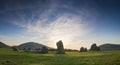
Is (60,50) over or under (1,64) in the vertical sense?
over

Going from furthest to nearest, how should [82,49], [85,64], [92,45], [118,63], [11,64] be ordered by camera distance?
1. [92,45]
2. [82,49]
3. [11,64]
4. [85,64]
5. [118,63]

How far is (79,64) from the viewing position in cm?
3008

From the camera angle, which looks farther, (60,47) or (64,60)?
(60,47)

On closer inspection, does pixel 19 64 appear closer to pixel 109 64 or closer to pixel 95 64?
pixel 95 64

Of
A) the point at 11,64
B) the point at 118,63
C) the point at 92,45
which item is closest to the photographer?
the point at 118,63

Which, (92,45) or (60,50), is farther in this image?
(92,45)

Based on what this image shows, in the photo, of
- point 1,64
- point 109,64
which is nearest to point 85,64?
point 109,64

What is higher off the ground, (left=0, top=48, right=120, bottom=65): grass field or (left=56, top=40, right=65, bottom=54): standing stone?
(left=56, top=40, right=65, bottom=54): standing stone

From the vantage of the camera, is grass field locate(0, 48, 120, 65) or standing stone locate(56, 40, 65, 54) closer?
grass field locate(0, 48, 120, 65)

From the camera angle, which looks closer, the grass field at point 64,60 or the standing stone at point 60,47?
the grass field at point 64,60

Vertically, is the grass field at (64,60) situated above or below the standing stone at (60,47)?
below

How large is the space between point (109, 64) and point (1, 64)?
62.2 ft

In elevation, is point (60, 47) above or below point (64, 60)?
above

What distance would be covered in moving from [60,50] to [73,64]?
42148 mm
